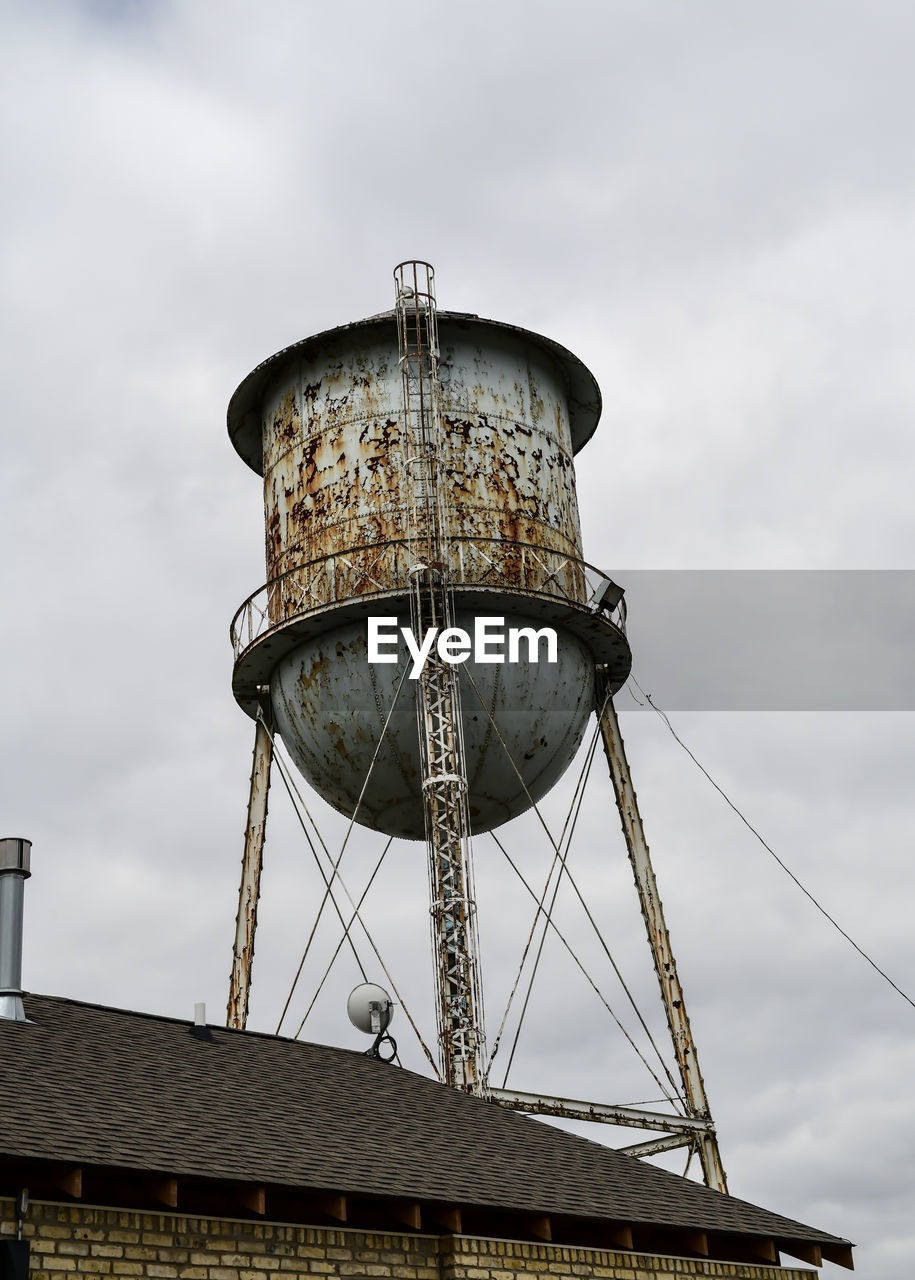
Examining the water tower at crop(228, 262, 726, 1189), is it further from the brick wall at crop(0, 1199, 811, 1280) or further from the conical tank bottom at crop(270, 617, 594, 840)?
the brick wall at crop(0, 1199, 811, 1280)

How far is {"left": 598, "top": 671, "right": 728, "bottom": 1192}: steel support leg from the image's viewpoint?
67.4ft

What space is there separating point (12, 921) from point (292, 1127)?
3194 millimetres

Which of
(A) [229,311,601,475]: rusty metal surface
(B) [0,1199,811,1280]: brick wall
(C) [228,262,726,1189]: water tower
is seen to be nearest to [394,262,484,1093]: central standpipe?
(C) [228,262,726,1189]: water tower

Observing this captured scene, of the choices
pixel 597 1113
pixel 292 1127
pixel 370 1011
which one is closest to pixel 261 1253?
pixel 292 1127

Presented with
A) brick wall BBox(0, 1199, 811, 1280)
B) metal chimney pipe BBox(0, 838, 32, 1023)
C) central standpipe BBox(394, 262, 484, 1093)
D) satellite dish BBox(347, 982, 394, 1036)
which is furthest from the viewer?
central standpipe BBox(394, 262, 484, 1093)

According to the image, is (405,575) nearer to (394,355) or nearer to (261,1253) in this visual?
(394,355)

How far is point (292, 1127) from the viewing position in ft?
44.0

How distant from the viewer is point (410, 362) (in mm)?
21797

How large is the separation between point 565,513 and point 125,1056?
10.4 m

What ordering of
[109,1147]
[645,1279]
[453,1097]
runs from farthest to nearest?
[453,1097], [645,1279], [109,1147]

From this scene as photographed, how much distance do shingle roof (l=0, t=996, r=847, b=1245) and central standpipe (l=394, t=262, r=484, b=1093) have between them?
9.12 ft

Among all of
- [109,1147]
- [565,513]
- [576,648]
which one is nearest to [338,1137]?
[109,1147]

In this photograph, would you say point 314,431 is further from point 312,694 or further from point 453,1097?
point 453,1097

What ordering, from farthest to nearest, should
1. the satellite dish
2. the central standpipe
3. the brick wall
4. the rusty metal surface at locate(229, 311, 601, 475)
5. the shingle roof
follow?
the rusty metal surface at locate(229, 311, 601, 475), the central standpipe, the satellite dish, the shingle roof, the brick wall
